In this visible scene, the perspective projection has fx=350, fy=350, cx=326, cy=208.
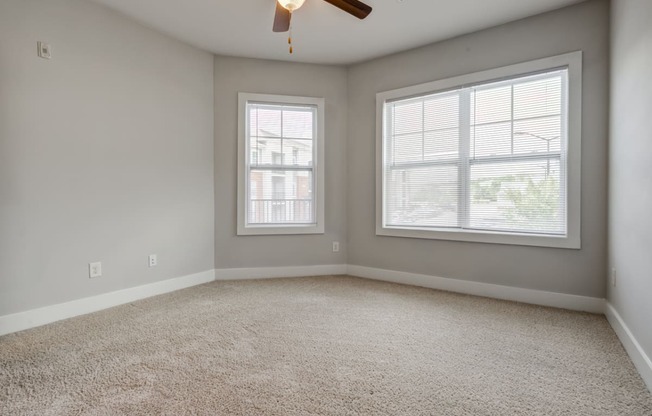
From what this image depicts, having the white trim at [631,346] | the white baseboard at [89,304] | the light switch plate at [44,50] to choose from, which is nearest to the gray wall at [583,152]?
the white trim at [631,346]

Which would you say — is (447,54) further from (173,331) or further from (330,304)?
(173,331)

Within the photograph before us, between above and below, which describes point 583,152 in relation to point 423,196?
above

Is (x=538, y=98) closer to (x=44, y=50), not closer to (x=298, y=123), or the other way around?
(x=298, y=123)

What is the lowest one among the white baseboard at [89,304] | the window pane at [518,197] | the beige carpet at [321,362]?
the beige carpet at [321,362]

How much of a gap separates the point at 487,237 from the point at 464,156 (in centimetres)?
86

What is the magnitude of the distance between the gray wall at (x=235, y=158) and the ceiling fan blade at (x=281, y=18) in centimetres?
153

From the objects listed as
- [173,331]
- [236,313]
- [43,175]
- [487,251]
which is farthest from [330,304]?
[43,175]

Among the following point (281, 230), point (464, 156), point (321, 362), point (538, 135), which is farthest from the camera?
point (281, 230)

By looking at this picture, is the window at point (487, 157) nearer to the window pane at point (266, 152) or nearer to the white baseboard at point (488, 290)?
the white baseboard at point (488, 290)

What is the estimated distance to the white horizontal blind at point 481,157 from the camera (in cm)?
317

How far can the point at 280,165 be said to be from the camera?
14.2ft

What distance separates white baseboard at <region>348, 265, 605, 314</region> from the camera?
3.03m

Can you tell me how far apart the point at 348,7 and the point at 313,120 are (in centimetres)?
201

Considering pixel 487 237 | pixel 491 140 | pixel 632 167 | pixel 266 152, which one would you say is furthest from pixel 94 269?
pixel 632 167
